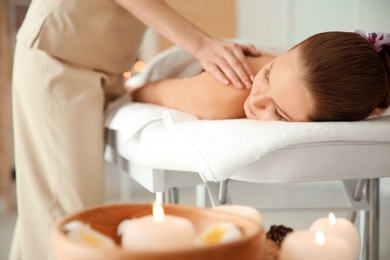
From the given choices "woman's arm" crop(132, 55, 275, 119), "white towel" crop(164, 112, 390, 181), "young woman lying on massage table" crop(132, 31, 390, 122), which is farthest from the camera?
"woman's arm" crop(132, 55, 275, 119)

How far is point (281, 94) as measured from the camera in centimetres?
108

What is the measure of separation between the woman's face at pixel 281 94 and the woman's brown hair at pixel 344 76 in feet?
0.07

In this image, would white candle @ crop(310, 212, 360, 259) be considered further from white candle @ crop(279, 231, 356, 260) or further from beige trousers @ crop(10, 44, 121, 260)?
beige trousers @ crop(10, 44, 121, 260)

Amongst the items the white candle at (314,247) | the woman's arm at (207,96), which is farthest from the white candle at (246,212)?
the woman's arm at (207,96)

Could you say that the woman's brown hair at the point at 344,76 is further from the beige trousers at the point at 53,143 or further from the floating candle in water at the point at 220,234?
the beige trousers at the point at 53,143

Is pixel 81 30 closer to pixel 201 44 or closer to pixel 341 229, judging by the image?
pixel 201 44

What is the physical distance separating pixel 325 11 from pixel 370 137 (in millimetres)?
569

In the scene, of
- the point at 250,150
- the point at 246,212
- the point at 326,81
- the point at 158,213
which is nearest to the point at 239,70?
the point at 326,81

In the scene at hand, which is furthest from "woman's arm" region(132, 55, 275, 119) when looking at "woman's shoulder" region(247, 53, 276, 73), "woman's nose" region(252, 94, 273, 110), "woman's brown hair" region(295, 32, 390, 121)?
"woman's brown hair" region(295, 32, 390, 121)

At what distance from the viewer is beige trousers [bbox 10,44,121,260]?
141 cm

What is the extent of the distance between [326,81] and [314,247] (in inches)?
18.1

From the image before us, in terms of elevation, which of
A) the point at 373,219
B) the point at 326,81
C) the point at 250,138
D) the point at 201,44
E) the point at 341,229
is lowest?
the point at 373,219

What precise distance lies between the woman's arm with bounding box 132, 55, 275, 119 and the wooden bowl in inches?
24.7

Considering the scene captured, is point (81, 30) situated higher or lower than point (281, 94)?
higher
